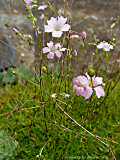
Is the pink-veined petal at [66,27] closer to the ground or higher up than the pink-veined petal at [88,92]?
higher up

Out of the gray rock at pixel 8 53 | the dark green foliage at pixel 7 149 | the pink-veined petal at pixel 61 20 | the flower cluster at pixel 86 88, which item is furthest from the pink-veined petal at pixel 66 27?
the gray rock at pixel 8 53

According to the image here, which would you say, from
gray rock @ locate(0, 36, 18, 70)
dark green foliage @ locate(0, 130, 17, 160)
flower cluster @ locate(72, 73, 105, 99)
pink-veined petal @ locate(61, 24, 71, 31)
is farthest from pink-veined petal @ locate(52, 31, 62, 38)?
gray rock @ locate(0, 36, 18, 70)

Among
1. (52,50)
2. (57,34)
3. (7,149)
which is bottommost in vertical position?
(7,149)

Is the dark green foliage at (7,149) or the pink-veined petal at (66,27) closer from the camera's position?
the pink-veined petal at (66,27)

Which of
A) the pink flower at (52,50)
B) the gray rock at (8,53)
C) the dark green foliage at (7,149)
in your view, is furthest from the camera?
the gray rock at (8,53)

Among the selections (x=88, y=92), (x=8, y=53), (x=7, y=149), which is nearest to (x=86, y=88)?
(x=88, y=92)

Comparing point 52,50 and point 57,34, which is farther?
point 52,50

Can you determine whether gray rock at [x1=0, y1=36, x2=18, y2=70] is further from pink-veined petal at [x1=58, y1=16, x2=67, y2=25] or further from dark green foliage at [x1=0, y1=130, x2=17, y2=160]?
pink-veined petal at [x1=58, y1=16, x2=67, y2=25]

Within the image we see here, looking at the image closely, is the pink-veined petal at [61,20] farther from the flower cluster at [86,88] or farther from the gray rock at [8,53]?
the gray rock at [8,53]

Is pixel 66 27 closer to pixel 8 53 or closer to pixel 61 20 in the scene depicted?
pixel 61 20

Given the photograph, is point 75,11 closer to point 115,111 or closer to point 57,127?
point 115,111

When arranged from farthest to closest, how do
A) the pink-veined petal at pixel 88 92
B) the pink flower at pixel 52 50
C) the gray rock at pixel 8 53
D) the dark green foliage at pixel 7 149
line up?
the gray rock at pixel 8 53
the dark green foliage at pixel 7 149
the pink flower at pixel 52 50
the pink-veined petal at pixel 88 92
